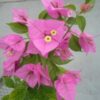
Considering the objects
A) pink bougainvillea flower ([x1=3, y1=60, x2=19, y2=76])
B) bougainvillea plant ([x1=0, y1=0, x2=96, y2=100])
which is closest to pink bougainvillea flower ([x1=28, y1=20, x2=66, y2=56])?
bougainvillea plant ([x1=0, y1=0, x2=96, y2=100])

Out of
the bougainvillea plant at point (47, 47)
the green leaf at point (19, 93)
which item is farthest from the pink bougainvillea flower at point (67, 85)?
the green leaf at point (19, 93)

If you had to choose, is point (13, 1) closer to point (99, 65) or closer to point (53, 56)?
point (99, 65)

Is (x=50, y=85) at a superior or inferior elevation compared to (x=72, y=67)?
superior

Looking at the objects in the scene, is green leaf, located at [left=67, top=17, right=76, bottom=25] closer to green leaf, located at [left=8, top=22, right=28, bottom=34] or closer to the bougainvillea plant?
the bougainvillea plant

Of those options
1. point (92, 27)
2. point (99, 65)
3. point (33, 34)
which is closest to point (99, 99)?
point (99, 65)

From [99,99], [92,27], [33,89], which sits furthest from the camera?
[92,27]

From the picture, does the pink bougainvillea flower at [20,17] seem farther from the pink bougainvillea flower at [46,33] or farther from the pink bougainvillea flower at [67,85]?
the pink bougainvillea flower at [67,85]

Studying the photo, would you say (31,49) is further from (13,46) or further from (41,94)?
(41,94)

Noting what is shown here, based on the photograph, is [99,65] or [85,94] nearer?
[85,94]
